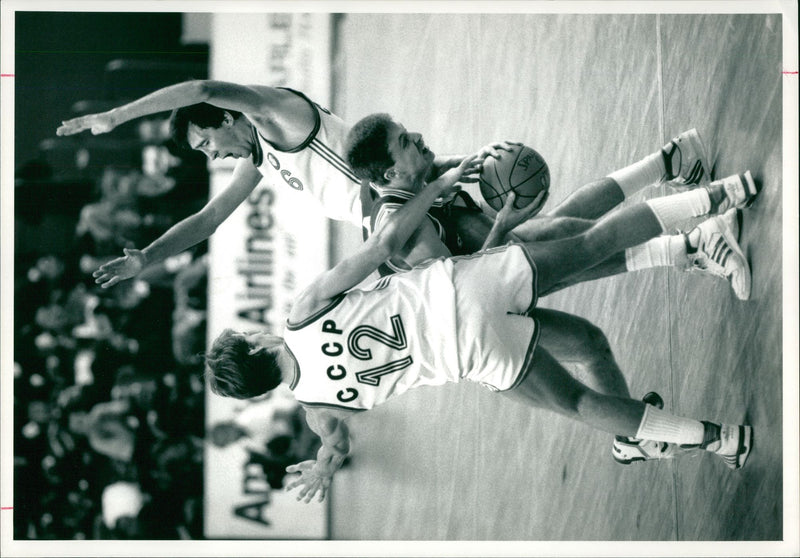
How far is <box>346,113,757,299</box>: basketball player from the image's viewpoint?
2.42m

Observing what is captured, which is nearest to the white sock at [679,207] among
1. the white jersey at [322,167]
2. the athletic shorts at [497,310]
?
the athletic shorts at [497,310]

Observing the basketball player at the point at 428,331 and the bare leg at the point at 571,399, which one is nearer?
the basketball player at the point at 428,331

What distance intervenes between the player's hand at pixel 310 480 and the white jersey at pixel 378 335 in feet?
0.97

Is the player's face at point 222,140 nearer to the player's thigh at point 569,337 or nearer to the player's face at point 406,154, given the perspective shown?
the player's face at point 406,154

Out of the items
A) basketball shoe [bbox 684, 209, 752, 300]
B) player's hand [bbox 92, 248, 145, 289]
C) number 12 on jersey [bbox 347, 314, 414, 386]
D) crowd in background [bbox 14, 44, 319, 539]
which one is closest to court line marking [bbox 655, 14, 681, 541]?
basketball shoe [bbox 684, 209, 752, 300]

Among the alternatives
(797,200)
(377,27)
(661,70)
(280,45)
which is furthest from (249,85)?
(797,200)

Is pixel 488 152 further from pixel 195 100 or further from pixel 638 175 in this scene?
pixel 195 100

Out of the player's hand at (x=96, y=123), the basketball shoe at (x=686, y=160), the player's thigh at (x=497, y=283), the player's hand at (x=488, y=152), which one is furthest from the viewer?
the basketball shoe at (x=686, y=160)

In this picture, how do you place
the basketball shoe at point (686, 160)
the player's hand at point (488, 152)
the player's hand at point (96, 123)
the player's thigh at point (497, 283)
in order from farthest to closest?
the basketball shoe at point (686, 160)
the player's hand at point (96, 123)
the player's hand at point (488, 152)
the player's thigh at point (497, 283)

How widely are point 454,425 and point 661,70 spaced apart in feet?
4.06

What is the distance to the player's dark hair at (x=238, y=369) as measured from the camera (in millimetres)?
2504

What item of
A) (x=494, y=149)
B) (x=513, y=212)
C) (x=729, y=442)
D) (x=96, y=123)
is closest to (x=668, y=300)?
(x=729, y=442)

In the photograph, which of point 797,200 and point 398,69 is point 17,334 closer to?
point 398,69

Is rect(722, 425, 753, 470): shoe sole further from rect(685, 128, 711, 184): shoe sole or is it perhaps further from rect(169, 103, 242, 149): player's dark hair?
rect(169, 103, 242, 149): player's dark hair
